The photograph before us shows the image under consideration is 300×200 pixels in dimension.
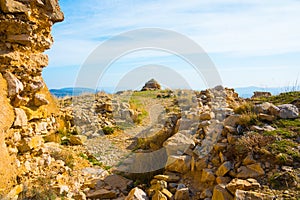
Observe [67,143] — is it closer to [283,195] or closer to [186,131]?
[186,131]

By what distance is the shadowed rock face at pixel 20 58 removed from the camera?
453cm

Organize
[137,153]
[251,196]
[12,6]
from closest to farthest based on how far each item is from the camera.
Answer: [251,196], [12,6], [137,153]

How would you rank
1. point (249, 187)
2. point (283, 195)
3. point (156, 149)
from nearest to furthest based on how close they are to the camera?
point (283, 195) → point (249, 187) → point (156, 149)

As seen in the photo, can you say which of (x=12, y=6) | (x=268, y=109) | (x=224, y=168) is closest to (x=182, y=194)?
(x=224, y=168)

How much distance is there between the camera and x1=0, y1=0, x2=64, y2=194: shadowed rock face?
14.9ft

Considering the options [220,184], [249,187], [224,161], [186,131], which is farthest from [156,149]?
[249,187]

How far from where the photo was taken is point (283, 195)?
160 inches

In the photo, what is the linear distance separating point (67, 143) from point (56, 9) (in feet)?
14.3

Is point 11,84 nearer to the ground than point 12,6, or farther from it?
nearer to the ground

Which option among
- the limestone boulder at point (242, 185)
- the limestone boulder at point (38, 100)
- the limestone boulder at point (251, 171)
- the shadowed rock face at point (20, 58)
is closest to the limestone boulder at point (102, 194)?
the shadowed rock face at point (20, 58)

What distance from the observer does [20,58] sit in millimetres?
4957

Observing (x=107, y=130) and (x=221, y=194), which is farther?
(x=107, y=130)

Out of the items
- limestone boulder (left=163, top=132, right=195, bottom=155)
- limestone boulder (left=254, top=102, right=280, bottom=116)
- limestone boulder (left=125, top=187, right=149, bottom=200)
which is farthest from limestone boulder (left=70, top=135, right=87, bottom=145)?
limestone boulder (left=254, top=102, right=280, bottom=116)

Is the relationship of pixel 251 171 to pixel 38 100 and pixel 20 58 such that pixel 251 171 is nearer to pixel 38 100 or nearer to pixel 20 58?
pixel 38 100
